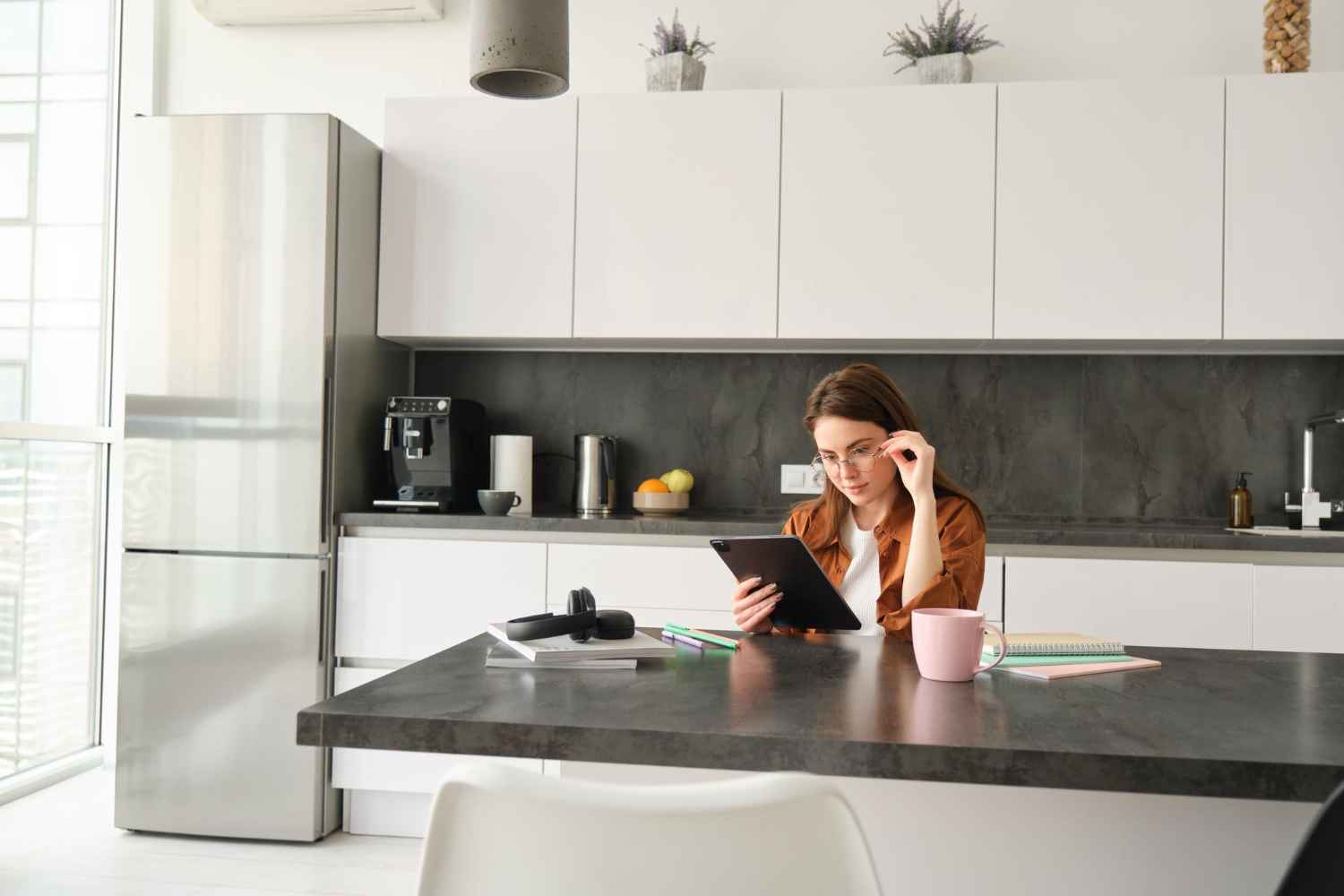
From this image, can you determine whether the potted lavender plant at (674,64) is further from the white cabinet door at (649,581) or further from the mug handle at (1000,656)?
the mug handle at (1000,656)

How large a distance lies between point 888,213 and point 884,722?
2.37 metres

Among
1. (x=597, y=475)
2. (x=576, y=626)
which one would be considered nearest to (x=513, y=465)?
(x=597, y=475)

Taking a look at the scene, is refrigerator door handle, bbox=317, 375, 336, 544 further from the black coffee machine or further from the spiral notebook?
the spiral notebook

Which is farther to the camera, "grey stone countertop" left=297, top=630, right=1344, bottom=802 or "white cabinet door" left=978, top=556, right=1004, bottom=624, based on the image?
"white cabinet door" left=978, top=556, right=1004, bottom=624

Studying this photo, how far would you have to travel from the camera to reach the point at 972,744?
102 centimetres

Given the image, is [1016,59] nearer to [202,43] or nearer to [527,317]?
[527,317]

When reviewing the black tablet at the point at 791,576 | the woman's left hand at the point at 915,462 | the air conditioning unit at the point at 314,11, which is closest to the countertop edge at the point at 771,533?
the woman's left hand at the point at 915,462

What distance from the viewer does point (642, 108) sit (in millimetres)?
3340

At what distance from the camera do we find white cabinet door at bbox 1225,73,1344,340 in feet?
10.1

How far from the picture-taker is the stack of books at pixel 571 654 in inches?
55.5

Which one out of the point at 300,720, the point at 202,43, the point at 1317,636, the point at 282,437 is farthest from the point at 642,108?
the point at 300,720

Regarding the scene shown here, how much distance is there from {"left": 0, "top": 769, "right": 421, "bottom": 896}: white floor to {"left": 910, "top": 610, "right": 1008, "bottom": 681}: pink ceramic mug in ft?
6.09

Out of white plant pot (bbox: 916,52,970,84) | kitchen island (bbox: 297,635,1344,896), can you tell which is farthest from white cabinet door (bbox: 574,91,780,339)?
kitchen island (bbox: 297,635,1344,896)

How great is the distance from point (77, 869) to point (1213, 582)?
3022 millimetres
